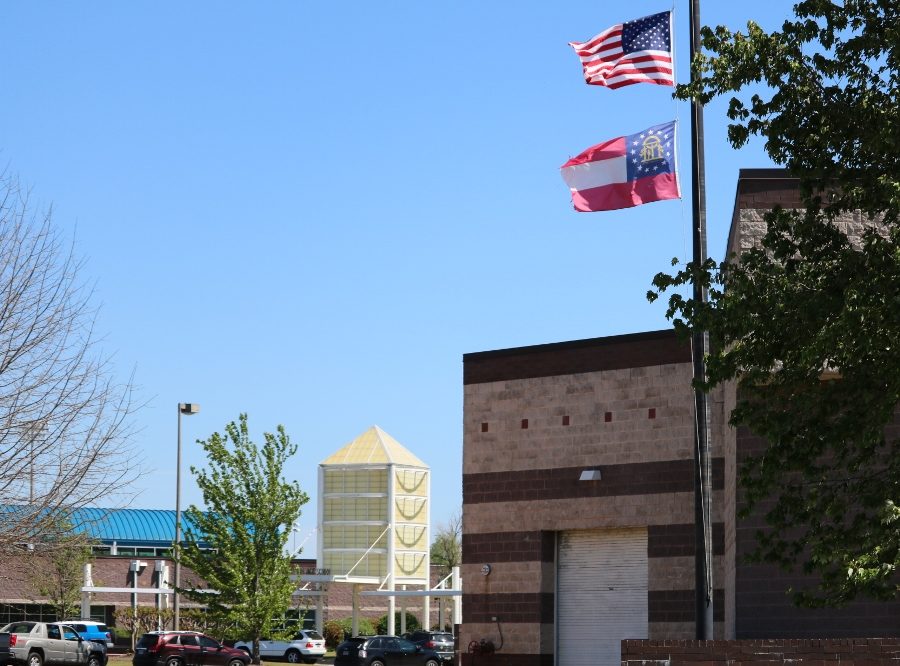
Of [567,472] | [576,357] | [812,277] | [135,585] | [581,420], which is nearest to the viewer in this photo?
[812,277]

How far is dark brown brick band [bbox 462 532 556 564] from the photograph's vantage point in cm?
3269

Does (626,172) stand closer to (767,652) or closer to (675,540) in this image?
(767,652)

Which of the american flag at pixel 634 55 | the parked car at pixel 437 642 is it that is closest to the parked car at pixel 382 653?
the parked car at pixel 437 642

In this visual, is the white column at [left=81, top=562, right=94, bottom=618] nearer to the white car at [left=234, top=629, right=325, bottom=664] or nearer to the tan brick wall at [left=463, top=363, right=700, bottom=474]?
the white car at [left=234, top=629, right=325, bottom=664]

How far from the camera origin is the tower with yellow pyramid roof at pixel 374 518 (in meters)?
66.4

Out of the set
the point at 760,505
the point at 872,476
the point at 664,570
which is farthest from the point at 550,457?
the point at 872,476

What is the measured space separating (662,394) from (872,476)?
542 inches

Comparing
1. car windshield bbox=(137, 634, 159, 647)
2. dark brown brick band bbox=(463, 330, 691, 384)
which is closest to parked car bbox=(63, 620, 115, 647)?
car windshield bbox=(137, 634, 159, 647)

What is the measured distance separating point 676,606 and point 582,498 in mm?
3408

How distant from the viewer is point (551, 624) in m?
32.3

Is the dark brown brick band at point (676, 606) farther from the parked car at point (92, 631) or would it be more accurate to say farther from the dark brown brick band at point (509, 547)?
the parked car at point (92, 631)

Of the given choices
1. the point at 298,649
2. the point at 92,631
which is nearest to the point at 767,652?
Result: the point at 92,631

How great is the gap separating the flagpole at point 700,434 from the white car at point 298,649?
43.3 metres

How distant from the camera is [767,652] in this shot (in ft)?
58.9
